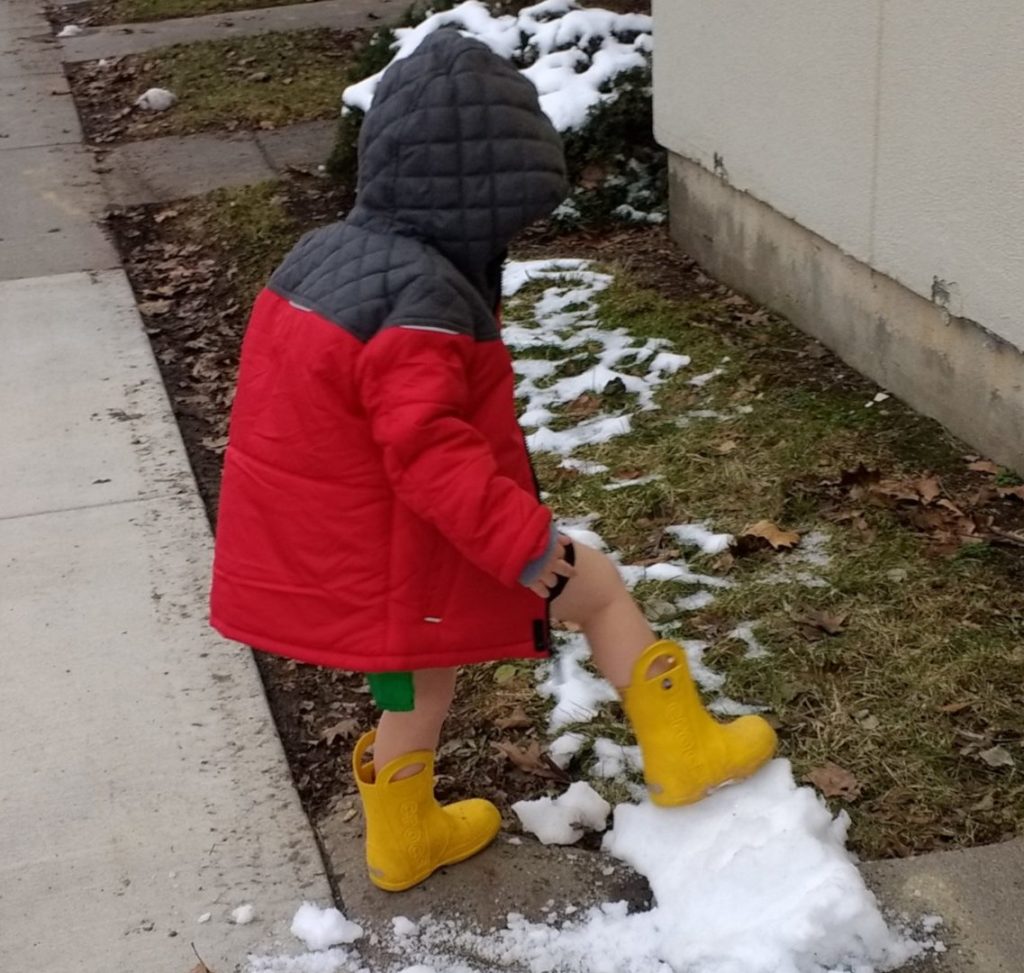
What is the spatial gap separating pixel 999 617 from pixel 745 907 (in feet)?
4.20

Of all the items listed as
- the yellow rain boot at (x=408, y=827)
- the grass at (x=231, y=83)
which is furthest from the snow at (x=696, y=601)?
the grass at (x=231, y=83)

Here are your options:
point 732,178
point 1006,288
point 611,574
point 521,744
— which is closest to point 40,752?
point 521,744

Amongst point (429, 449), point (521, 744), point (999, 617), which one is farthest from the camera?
point (999, 617)

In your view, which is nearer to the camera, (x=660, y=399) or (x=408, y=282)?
(x=408, y=282)

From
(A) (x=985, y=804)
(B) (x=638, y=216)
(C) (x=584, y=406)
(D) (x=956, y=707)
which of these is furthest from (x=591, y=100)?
(A) (x=985, y=804)

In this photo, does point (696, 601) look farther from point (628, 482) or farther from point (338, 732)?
point (338, 732)

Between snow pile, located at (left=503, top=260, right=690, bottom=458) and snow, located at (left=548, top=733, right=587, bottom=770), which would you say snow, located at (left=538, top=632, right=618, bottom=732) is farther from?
snow pile, located at (left=503, top=260, right=690, bottom=458)

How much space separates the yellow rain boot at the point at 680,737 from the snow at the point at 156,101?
7.19m

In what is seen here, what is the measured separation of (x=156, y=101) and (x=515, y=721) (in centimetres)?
665

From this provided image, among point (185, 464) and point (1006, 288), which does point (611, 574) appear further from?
point (185, 464)

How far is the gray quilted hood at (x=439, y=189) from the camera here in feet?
7.70

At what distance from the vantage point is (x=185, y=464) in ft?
15.6

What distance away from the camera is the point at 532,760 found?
3244 millimetres

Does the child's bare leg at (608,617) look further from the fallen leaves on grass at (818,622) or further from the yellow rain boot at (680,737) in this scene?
the fallen leaves on grass at (818,622)
